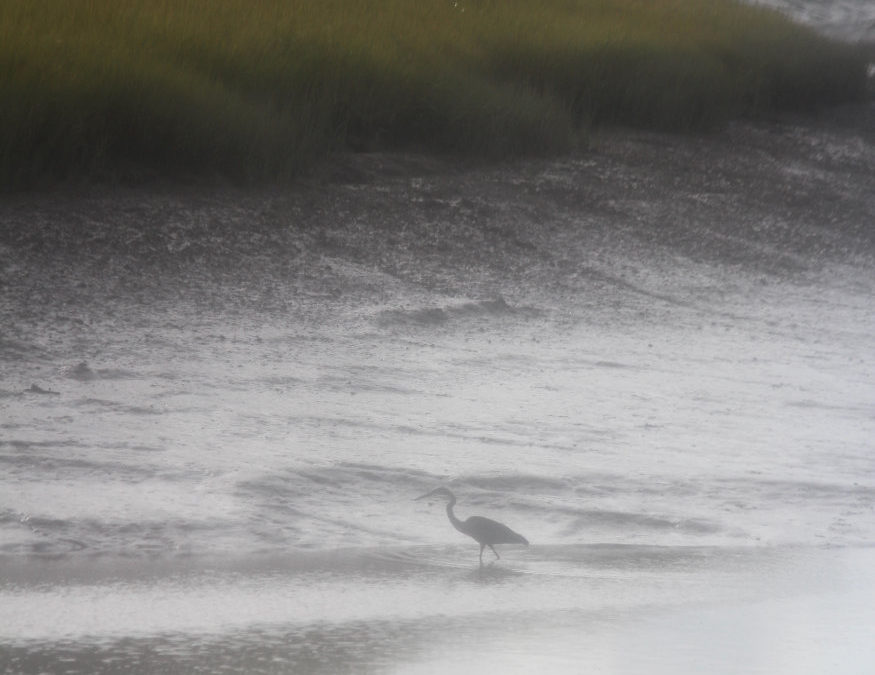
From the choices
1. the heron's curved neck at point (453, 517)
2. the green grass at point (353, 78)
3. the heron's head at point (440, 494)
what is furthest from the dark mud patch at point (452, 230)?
the heron's curved neck at point (453, 517)

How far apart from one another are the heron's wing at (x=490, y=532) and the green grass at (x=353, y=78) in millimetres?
3010

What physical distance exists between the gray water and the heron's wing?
0.07m

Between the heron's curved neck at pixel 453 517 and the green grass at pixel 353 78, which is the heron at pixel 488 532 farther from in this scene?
the green grass at pixel 353 78

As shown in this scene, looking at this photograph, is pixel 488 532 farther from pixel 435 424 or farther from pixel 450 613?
pixel 435 424

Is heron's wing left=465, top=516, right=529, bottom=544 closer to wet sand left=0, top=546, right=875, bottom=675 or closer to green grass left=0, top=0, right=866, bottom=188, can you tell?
wet sand left=0, top=546, right=875, bottom=675

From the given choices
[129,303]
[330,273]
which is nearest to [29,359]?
[129,303]

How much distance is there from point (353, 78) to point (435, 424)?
3.02 m

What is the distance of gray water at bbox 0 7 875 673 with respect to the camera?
9.57 feet

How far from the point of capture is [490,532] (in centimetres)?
342

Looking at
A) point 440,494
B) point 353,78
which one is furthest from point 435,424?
point 353,78

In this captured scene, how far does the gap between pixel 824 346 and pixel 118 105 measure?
3116 millimetres

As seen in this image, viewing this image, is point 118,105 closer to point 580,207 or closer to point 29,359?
point 29,359

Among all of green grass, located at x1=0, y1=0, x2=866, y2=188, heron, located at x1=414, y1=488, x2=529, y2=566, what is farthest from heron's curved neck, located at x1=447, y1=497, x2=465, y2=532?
green grass, located at x1=0, y1=0, x2=866, y2=188

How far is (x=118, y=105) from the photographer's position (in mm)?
5961
